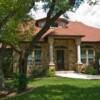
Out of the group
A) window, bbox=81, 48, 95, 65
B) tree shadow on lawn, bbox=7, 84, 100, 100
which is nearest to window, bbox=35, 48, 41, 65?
window, bbox=81, 48, 95, 65

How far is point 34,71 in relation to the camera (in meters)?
37.8

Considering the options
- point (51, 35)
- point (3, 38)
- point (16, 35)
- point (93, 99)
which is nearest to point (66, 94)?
point (93, 99)

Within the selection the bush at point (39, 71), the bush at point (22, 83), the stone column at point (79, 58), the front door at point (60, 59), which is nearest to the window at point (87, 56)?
the stone column at point (79, 58)

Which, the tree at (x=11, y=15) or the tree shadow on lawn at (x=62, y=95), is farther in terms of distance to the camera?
the tree at (x=11, y=15)

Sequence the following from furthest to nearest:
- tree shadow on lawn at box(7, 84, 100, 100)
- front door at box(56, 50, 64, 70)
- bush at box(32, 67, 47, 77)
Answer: front door at box(56, 50, 64, 70), bush at box(32, 67, 47, 77), tree shadow on lawn at box(7, 84, 100, 100)

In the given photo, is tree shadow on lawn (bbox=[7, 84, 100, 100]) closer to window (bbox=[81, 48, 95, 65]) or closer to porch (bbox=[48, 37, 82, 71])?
porch (bbox=[48, 37, 82, 71])

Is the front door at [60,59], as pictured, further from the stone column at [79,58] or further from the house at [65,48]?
the stone column at [79,58]

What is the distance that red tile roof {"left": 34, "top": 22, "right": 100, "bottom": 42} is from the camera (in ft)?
126

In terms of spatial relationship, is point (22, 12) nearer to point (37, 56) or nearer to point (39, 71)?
point (39, 71)

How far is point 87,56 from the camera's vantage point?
1601 inches

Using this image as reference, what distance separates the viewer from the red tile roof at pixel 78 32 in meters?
38.3

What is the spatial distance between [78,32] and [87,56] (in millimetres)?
2989

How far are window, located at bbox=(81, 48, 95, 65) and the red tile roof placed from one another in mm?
1176

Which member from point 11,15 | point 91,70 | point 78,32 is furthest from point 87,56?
point 11,15
